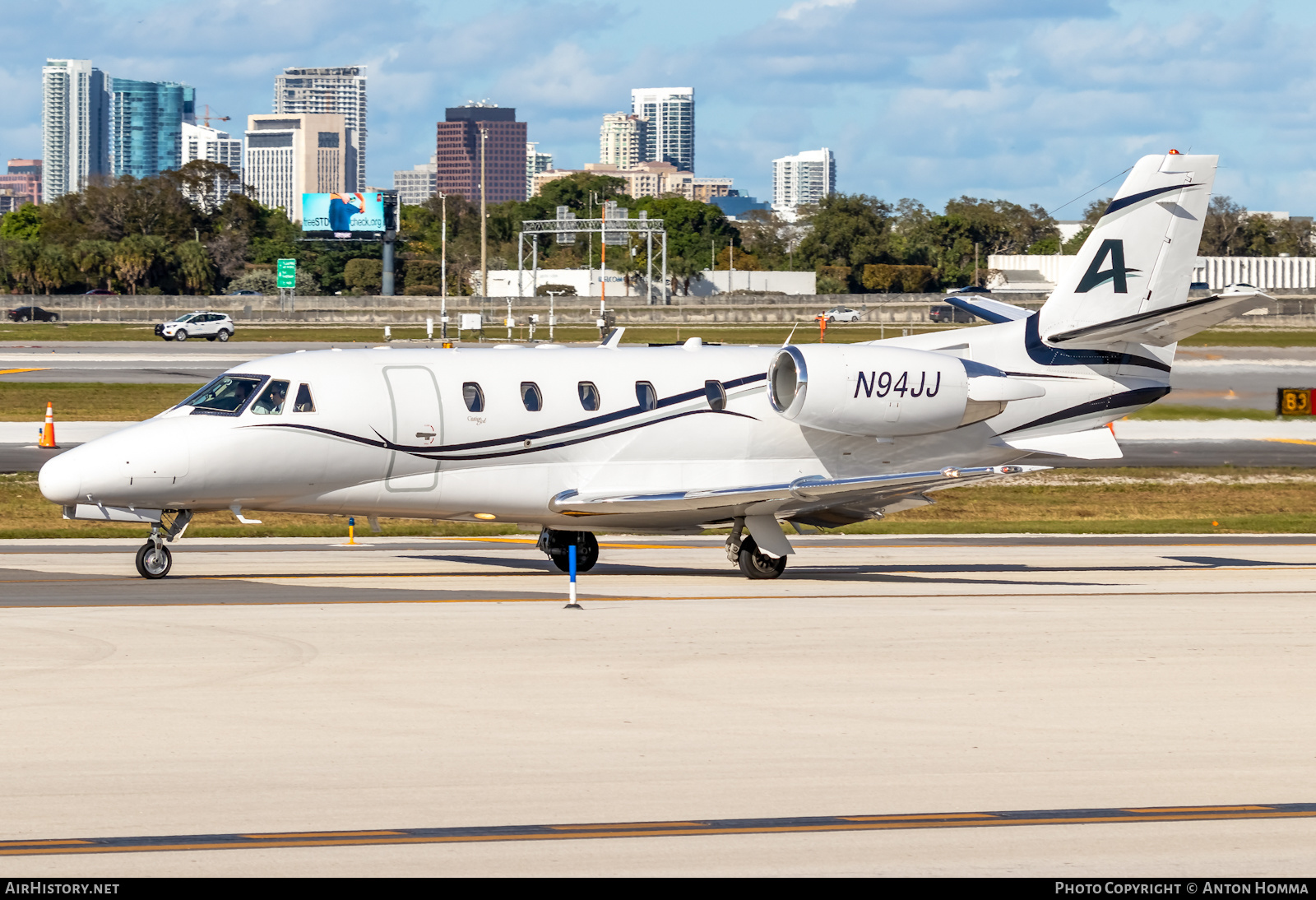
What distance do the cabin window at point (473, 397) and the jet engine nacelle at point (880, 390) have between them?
461cm

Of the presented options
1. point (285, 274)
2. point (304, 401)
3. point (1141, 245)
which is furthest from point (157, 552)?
point (285, 274)

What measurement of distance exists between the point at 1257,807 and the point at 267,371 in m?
15.4

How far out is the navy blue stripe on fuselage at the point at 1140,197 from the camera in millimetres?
25797

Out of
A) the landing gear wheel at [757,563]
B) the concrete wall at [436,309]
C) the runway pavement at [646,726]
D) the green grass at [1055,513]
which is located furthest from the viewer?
the concrete wall at [436,309]

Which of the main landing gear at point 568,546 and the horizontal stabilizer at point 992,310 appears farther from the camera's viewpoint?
the horizontal stabilizer at point 992,310

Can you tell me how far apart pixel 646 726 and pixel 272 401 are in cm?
1049

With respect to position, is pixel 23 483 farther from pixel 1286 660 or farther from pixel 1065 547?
pixel 1286 660

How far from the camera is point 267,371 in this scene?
22188 millimetres

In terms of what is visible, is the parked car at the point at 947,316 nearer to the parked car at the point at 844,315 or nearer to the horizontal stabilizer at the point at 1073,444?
the parked car at the point at 844,315

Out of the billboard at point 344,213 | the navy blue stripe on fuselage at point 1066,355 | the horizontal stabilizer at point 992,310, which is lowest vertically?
the navy blue stripe on fuselage at point 1066,355

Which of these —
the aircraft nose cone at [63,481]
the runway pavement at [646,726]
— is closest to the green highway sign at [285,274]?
the runway pavement at [646,726]

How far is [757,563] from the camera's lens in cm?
2434

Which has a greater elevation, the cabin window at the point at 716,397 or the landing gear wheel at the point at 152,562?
the cabin window at the point at 716,397

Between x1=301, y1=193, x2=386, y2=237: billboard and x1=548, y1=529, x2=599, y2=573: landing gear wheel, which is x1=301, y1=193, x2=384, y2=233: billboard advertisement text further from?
x1=548, y1=529, x2=599, y2=573: landing gear wheel
